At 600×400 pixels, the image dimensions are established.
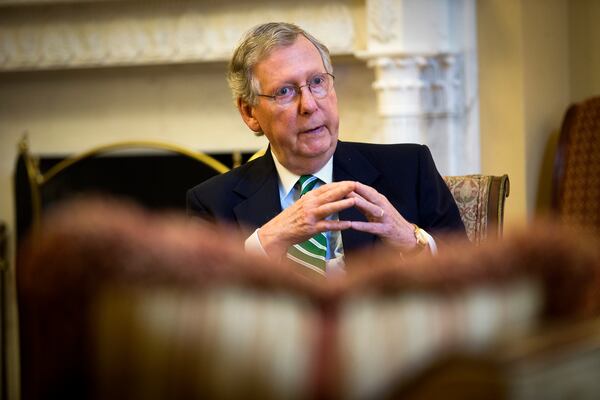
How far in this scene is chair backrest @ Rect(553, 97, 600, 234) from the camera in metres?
2.87

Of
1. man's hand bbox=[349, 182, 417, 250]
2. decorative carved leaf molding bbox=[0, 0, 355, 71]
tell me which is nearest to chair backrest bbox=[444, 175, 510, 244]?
man's hand bbox=[349, 182, 417, 250]

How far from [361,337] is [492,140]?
263 centimetres

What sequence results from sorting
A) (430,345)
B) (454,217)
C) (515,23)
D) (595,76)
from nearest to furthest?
(430,345) < (454,217) < (515,23) < (595,76)

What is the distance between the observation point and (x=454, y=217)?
179 centimetres

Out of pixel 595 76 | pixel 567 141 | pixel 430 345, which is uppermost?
pixel 595 76

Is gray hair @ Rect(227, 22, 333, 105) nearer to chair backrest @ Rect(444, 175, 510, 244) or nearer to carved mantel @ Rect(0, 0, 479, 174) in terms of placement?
chair backrest @ Rect(444, 175, 510, 244)

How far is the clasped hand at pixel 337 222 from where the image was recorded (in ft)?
Answer: 5.11

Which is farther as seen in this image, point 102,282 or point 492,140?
point 492,140

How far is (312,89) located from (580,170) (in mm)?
1335

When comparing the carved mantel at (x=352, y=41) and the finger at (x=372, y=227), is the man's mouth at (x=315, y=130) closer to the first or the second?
the finger at (x=372, y=227)

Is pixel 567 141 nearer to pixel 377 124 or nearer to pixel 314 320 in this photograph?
pixel 377 124

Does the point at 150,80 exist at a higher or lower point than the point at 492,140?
higher

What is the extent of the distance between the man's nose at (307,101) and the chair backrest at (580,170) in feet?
4.17

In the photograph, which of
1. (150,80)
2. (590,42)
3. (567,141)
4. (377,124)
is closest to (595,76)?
(590,42)
